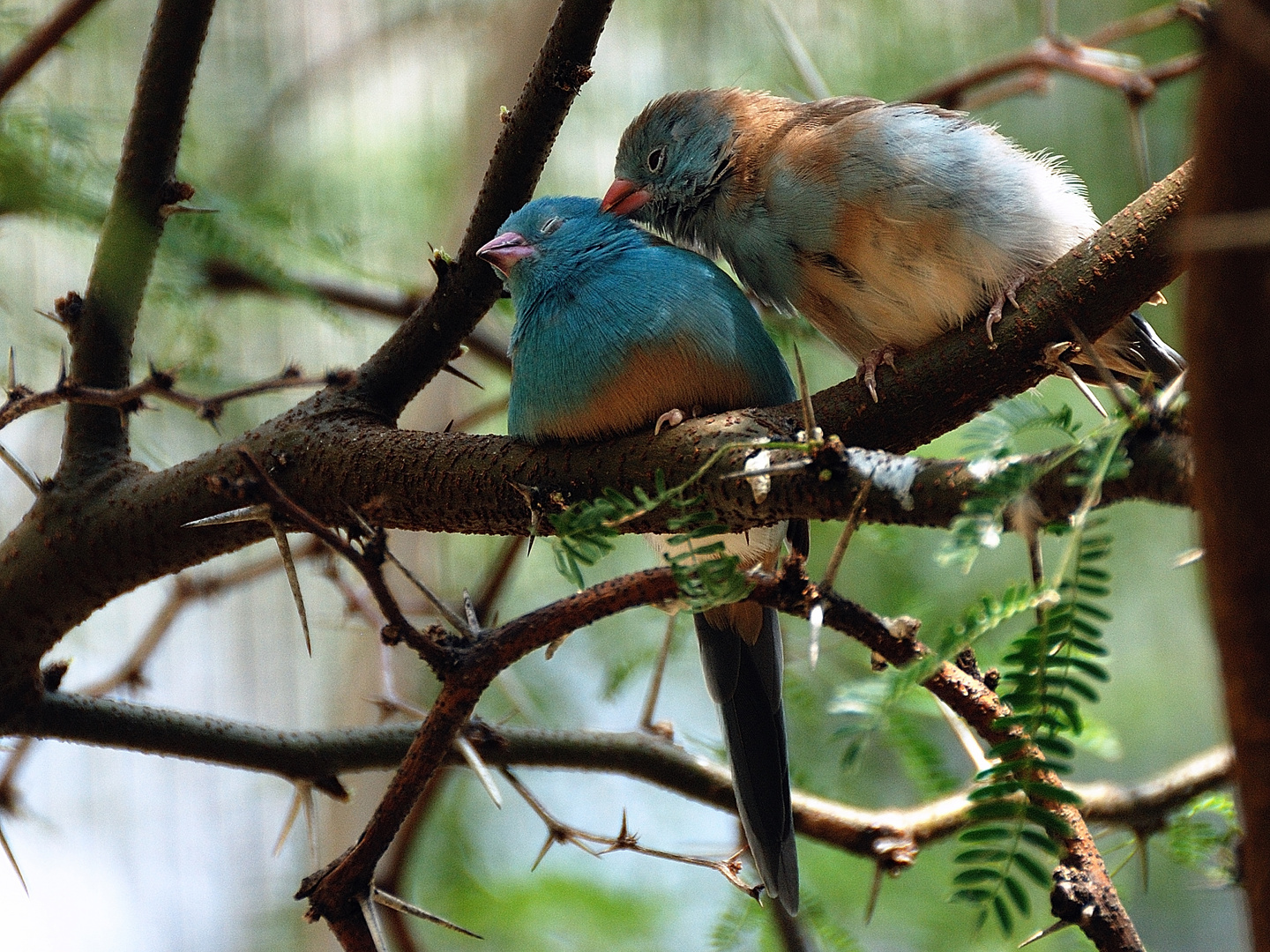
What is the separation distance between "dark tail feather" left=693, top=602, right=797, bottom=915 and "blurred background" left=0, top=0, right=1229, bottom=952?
34 cm

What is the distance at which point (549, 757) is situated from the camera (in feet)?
7.26

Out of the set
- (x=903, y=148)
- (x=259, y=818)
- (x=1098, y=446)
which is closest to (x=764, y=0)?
(x=903, y=148)

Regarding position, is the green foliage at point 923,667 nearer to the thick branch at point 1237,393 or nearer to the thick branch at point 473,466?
the thick branch at point 473,466

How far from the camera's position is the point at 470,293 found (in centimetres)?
218

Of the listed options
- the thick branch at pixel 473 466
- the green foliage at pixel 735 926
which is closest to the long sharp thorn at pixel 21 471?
the thick branch at pixel 473 466

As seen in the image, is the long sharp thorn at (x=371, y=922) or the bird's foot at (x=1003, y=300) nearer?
the long sharp thorn at (x=371, y=922)

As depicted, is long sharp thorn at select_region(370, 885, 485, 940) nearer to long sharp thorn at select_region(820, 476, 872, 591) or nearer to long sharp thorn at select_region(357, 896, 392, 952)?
long sharp thorn at select_region(357, 896, 392, 952)

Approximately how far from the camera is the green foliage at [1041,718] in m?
1.11

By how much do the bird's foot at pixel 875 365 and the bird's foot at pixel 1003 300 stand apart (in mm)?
175

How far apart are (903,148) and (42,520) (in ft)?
6.35

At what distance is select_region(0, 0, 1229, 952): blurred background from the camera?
3.25 m

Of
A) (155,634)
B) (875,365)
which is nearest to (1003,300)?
(875,365)

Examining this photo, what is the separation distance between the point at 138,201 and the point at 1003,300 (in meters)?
1.64

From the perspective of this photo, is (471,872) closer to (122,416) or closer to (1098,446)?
(122,416)
